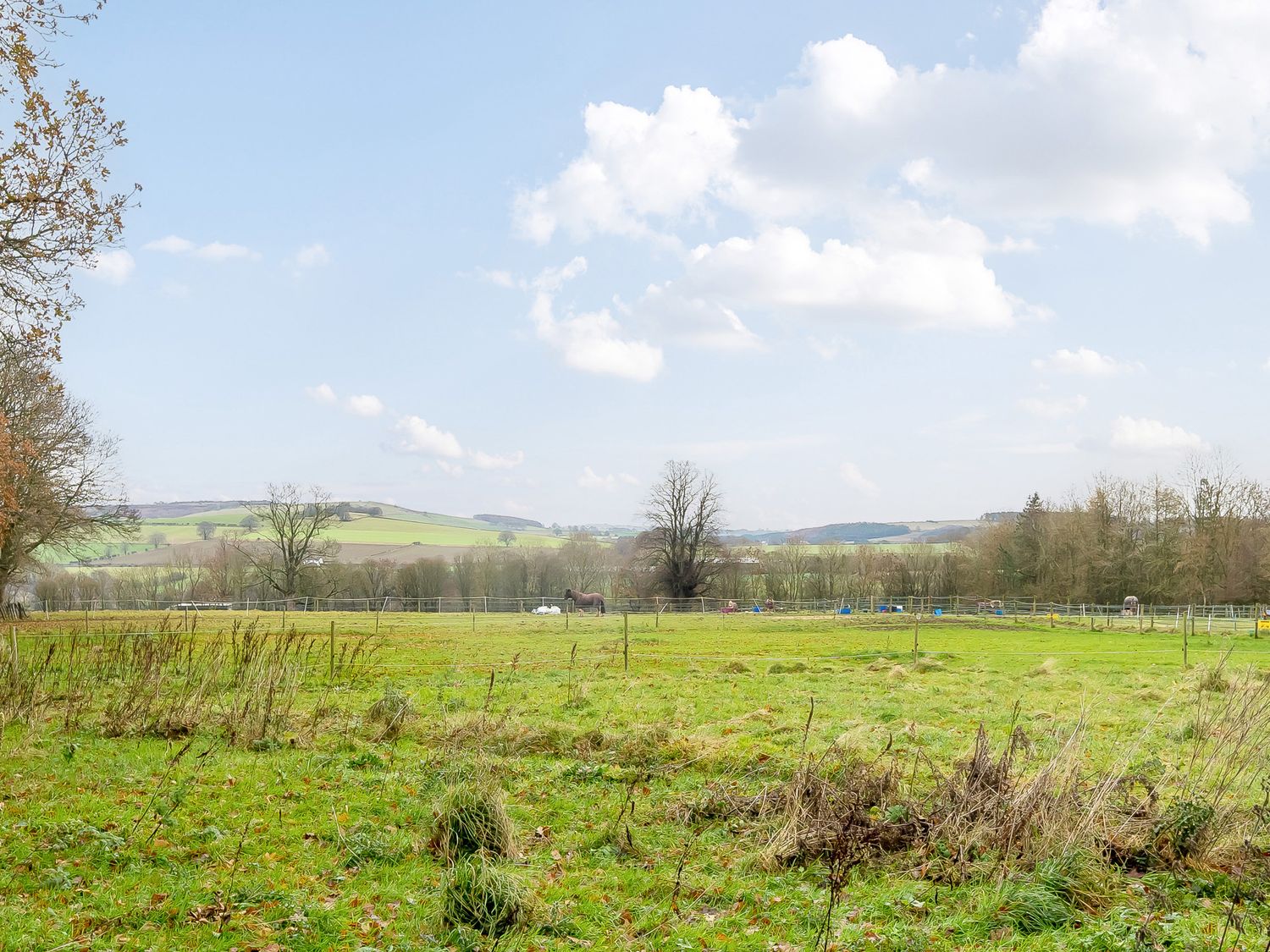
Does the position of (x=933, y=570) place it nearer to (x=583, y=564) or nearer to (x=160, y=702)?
(x=583, y=564)

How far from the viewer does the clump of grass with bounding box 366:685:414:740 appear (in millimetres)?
13180

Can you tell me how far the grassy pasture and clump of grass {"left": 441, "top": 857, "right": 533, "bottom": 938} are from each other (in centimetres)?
13

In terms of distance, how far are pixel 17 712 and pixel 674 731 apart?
9519mm

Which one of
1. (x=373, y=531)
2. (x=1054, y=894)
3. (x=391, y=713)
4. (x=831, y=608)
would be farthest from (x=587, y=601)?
(x=373, y=531)

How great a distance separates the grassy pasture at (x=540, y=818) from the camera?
621cm

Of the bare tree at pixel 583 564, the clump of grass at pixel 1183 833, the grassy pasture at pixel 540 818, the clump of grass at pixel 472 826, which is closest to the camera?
the grassy pasture at pixel 540 818

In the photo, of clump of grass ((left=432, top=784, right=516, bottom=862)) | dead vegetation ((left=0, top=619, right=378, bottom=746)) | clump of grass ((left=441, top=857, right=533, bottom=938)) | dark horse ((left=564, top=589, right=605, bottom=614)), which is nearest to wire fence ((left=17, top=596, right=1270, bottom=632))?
dark horse ((left=564, top=589, right=605, bottom=614))

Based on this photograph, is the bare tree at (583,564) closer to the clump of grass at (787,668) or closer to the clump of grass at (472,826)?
the clump of grass at (787,668)

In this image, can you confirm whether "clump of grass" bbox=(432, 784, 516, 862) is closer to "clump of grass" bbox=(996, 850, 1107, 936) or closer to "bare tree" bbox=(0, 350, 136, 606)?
"clump of grass" bbox=(996, 850, 1107, 936)

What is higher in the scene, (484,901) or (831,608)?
(484,901)

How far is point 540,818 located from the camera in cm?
909

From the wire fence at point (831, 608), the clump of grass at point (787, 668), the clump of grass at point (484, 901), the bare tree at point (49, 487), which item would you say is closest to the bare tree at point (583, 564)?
the wire fence at point (831, 608)

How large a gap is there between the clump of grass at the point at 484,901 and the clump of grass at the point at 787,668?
55.2ft

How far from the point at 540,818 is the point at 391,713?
5447mm
